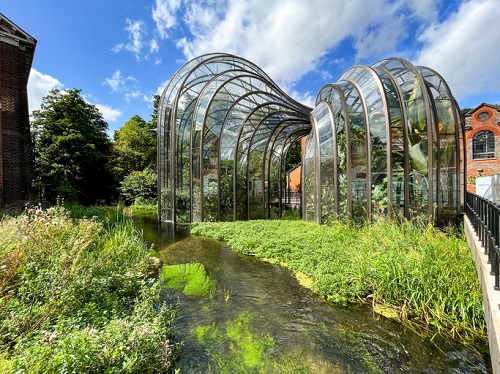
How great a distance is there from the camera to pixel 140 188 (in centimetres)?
1970

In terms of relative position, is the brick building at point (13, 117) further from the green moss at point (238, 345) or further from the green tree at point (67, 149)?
the green moss at point (238, 345)

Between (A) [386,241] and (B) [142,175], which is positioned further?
(B) [142,175]

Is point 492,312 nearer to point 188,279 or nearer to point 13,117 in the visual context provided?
point 188,279

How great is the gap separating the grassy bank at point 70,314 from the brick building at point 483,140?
2466 cm

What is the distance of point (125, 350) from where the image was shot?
2.05 meters

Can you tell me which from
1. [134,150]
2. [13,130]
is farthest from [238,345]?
[134,150]

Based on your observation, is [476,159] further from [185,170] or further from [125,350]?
[125,350]

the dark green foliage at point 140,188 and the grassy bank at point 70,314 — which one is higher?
the dark green foliage at point 140,188

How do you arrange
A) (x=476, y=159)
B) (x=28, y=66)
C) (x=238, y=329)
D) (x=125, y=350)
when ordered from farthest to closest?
(x=476, y=159) → (x=28, y=66) → (x=238, y=329) → (x=125, y=350)

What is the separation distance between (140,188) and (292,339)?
19.3 metres

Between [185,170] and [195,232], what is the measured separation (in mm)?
3267

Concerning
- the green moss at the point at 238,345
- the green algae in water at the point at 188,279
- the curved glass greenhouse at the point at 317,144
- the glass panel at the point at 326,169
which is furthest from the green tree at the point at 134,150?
the green moss at the point at 238,345

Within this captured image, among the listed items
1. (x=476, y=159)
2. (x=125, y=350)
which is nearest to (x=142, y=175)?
(x=125, y=350)

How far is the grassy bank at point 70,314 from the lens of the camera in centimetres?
181
